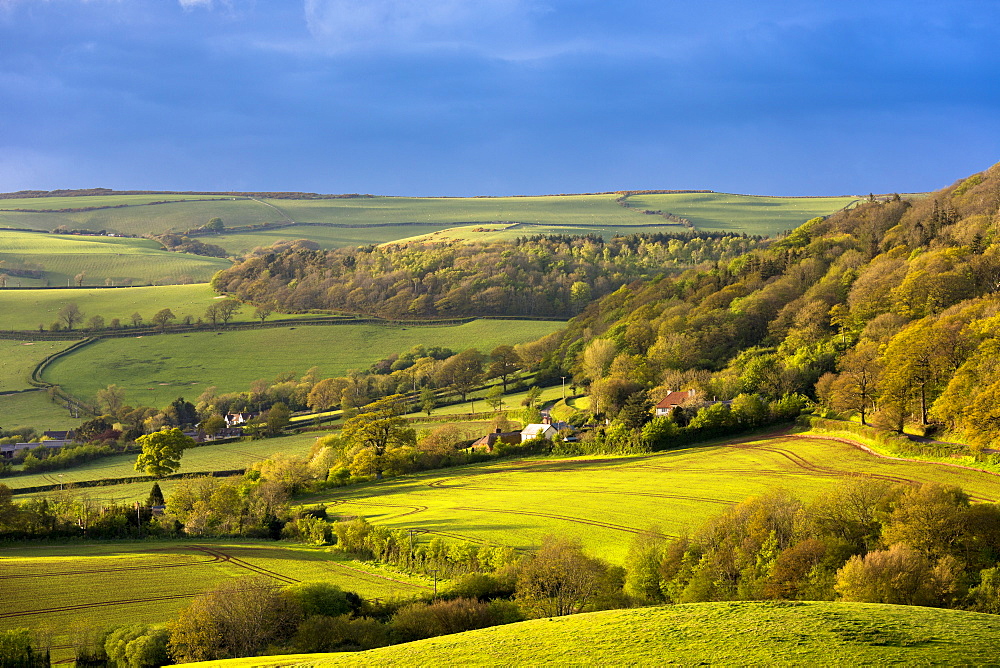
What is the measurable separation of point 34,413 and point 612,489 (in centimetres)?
8455

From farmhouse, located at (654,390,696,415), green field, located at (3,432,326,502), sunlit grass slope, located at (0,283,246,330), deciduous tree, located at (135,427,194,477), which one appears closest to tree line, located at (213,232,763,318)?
sunlit grass slope, located at (0,283,246,330)

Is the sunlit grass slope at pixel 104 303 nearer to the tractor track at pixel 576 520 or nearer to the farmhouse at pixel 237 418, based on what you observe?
the farmhouse at pixel 237 418

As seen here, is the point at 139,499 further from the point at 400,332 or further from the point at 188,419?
the point at 400,332

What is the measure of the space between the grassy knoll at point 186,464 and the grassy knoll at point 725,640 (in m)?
52.5

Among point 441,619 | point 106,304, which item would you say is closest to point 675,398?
point 441,619

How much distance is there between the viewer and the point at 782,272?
4690 inches

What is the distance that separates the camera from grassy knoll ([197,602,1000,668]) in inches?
890

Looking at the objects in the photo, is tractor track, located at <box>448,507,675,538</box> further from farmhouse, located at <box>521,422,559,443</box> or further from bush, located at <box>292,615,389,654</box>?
farmhouse, located at <box>521,422,559,443</box>

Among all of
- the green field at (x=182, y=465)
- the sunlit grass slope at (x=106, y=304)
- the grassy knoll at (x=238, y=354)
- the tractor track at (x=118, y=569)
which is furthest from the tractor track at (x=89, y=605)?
the sunlit grass slope at (x=106, y=304)

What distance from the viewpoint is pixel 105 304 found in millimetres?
167875

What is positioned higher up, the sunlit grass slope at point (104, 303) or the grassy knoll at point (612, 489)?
the sunlit grass slope at point (104, 303)

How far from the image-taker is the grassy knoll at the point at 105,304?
516ft

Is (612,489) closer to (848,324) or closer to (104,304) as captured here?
(848,324)

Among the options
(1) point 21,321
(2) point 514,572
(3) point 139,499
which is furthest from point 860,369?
(1) point 21,321
